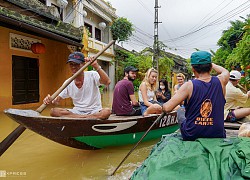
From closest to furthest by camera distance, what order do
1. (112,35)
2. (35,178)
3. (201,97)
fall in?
(201,97) → (35,178) → (112,35)

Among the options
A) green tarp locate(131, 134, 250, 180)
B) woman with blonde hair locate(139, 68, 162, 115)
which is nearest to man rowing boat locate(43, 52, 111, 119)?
woman with blonde hair locate(139, 68, 162, 115)

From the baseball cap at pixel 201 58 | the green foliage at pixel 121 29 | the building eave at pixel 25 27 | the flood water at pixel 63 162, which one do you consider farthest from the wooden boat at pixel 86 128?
the green foliage at pixel 121 29

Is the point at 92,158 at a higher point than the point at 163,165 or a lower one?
lower

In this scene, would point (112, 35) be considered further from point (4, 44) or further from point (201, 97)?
point (201, 97)

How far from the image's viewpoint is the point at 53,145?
4.80 metres

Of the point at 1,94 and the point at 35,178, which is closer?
the point at 35,178

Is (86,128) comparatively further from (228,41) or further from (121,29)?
(228,41)

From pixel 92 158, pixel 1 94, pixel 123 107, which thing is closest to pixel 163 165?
pixel 92 158

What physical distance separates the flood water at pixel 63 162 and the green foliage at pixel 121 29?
13276mm

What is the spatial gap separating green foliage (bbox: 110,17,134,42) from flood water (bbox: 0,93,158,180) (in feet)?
43.6

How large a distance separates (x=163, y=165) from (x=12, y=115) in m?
1.92

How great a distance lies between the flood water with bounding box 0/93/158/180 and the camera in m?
3.43

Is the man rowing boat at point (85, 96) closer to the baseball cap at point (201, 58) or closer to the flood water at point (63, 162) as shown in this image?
the flood water at point (63, 162)

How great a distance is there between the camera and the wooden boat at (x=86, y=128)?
9.87 feet
